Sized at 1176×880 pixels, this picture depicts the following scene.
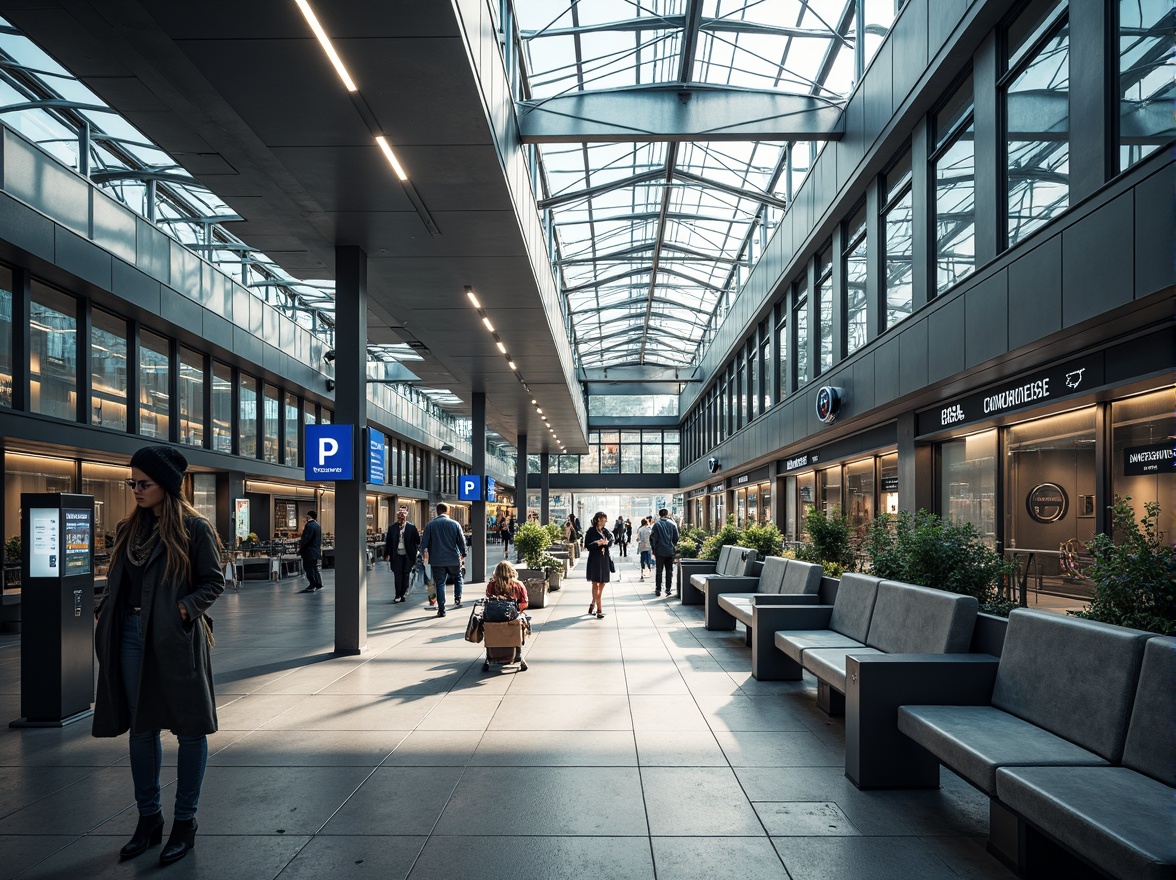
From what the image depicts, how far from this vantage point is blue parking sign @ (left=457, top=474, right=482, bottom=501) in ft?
66.1

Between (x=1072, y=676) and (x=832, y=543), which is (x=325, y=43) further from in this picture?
(x=832, y=543)

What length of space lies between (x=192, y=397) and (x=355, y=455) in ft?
36.2

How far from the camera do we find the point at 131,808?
463 centimetres

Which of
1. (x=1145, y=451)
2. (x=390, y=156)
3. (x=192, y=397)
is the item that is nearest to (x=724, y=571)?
(x=1145, y=451)

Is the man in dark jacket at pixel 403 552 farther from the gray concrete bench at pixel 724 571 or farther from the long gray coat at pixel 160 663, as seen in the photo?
the long gray coat at pixel 160 663

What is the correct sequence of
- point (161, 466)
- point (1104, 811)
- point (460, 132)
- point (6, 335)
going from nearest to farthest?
1. point (1104, 811)
2. point (161, 466)
3. point (460, 132)
4. point (6, 335)

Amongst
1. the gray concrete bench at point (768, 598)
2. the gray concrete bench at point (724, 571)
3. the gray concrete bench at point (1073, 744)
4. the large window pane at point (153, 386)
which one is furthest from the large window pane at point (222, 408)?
the gray concrete bench at point (1073, 744)

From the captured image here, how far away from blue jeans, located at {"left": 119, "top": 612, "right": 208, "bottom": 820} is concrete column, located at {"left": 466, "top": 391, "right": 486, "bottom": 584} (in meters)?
15.3

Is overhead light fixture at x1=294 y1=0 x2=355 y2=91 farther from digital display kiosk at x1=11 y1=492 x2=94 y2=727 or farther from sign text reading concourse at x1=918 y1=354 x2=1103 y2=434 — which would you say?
sign text reading concourse at x1=918 y1=354 x2=1103 y2=434

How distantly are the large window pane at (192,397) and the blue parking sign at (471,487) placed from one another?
616 centimetres

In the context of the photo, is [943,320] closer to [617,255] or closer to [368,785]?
[368,785]

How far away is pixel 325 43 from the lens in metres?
5.75

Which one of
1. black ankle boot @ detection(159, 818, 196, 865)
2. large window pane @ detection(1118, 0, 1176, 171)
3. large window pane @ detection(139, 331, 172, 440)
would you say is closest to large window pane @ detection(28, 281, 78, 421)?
large window pane @ detection(139, 331, 172, 440)

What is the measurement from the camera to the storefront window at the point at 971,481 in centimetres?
1127
